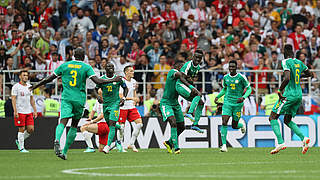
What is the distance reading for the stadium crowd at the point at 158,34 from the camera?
23234 millimetres

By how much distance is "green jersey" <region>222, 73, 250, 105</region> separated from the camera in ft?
56.1

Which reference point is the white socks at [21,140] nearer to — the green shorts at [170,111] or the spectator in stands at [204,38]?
the green shorts at [170,111]

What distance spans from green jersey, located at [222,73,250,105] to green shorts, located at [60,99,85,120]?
5.14m

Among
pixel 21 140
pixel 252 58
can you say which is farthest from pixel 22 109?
pixel 252 58

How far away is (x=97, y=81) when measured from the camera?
42.8 feet

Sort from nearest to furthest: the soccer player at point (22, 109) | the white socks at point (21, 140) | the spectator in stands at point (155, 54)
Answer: the white socks at point (21, 140) < the soccer player at point (22, 109) < the spectator in stands at point (155, 54)

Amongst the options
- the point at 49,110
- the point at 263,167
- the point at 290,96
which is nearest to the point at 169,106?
the point at 290,96

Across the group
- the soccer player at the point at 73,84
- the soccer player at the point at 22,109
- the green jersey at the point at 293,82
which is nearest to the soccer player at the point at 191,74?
the green jersey at the point at 293,82

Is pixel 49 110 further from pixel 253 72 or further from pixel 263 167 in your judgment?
pixel 263 167

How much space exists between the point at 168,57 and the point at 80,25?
3788mm

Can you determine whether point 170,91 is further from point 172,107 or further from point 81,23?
point 81,23

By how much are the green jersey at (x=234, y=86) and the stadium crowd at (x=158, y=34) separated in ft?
15.3

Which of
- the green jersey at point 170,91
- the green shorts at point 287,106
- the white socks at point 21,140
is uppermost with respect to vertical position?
the green jersey at point 170,91

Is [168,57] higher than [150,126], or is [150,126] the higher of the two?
[168,57]
